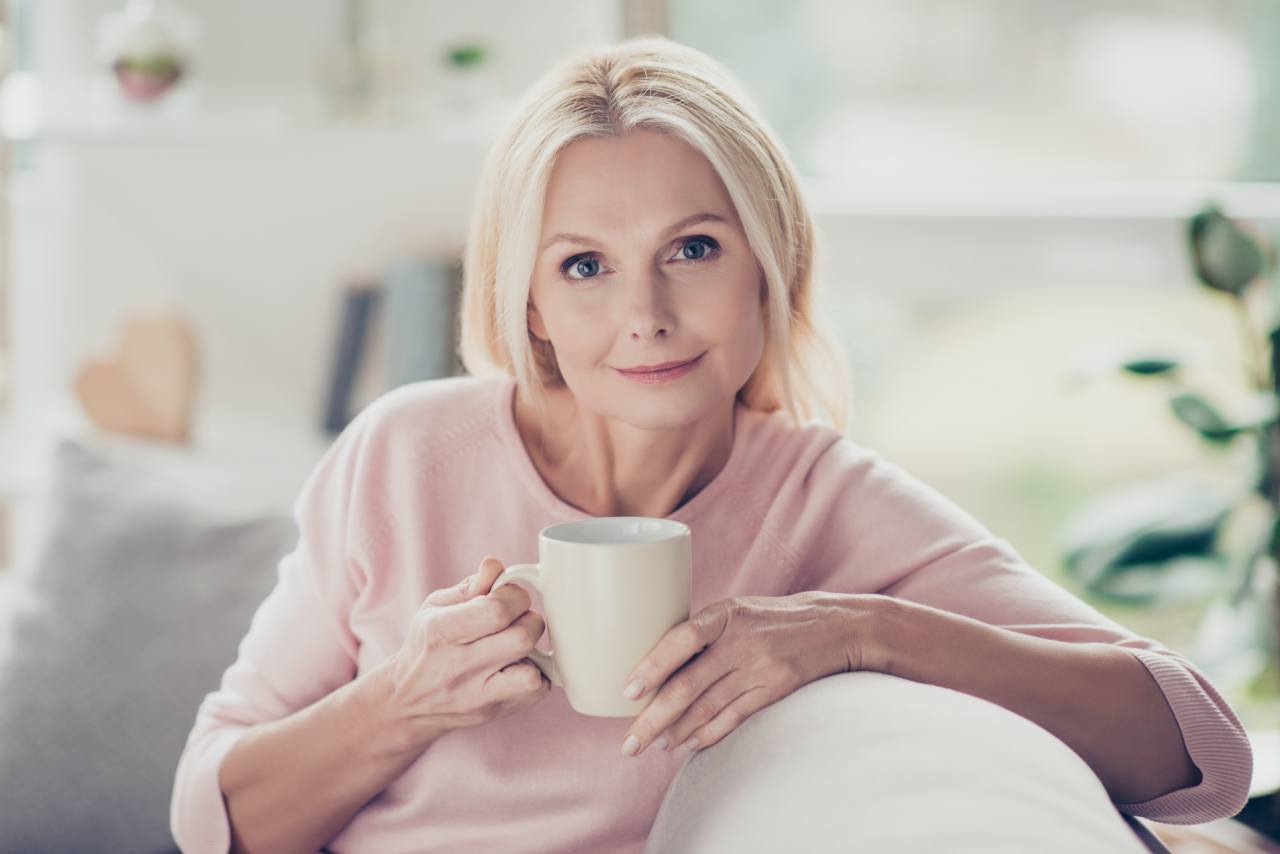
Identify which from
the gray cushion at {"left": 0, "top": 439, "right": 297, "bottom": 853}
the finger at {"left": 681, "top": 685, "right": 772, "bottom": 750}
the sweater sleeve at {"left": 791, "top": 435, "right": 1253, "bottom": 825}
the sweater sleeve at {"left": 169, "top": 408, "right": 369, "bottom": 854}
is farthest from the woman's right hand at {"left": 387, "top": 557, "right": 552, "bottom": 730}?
the gray cushion at {"left": 0, "top": 439, "right": 297, "bottom": 853}

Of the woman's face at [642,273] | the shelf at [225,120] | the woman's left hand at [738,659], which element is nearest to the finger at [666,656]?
the woman's left hand at [738,659]

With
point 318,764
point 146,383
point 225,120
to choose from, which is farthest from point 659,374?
point 225,120

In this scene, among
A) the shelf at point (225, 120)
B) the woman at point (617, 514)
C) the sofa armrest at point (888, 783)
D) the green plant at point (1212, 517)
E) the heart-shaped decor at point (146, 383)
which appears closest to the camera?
the sofa armrest at point (888, 783)

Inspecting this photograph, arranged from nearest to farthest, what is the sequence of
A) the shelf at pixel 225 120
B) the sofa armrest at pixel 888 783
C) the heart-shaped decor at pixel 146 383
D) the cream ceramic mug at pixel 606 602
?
the sofa armrest at pixel 888 783, the cream ceramic mug at pixel 606 602, the heart-shaped decor at pixel 146 383, the shelf at pixel 225 120

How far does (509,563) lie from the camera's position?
3.91 feet

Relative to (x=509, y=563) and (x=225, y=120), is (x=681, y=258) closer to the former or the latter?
(x=509, y=563)

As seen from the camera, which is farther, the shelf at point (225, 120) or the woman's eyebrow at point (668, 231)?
the shelf at point (225, 120)

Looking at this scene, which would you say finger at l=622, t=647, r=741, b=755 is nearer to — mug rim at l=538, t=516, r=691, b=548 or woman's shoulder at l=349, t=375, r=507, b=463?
mug rim at l=538, t=516, r=691, b=548

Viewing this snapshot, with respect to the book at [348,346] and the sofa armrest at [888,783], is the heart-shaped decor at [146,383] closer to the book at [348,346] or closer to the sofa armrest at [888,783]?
the book at [348,346]

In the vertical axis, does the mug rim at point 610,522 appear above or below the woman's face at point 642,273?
below

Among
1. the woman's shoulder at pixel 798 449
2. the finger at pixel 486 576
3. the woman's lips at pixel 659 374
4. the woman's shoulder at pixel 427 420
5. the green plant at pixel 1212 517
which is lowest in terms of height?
the green plant at pixel 1212 517

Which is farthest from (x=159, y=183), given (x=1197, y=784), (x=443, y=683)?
(x=1197, y=784)

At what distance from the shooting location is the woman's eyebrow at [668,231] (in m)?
1.07

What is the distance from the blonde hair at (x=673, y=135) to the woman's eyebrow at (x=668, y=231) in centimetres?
2
